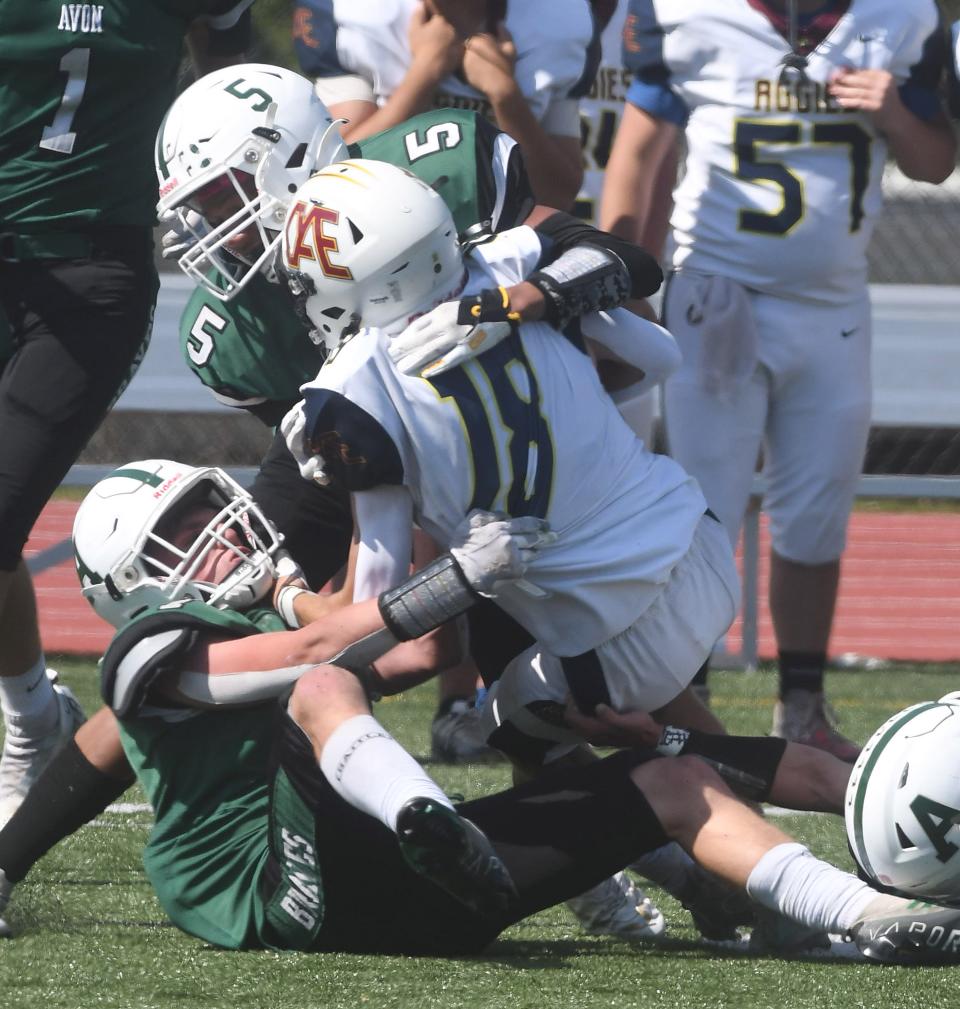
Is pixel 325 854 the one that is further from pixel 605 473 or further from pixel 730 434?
pixel 730 434

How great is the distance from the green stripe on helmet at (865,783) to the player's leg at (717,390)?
1696mm

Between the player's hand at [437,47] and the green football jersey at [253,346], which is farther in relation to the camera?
the player's hand at [437,47]

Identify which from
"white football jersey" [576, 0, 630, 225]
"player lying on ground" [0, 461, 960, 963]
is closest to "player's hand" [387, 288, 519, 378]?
"player lying on ground" [0, 461, 960, 963]

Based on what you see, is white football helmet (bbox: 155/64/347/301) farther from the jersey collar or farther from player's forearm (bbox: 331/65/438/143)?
the jersey collar

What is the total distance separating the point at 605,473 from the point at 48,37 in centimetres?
149

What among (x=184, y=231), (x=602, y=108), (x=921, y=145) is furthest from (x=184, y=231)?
(x=602, y=108)

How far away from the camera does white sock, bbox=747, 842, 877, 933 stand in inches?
102

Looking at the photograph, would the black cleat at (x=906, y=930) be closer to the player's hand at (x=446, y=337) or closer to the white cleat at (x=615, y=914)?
the white cleat at (x=615, y=914)

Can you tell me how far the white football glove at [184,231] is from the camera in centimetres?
335

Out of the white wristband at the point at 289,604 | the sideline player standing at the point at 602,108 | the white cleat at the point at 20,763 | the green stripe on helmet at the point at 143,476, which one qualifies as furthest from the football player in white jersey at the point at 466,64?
the white wristband at the point at 289,604

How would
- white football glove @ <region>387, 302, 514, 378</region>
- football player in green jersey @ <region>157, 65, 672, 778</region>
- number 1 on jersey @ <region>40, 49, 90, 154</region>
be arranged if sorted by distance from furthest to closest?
number 1 on jersey @ <region>40, 49, 90, 154</region>
football player in green jersey @ <region>157, 65, 672, 778</region>
white football glove @ <region>387, 302, 514, 378</region>

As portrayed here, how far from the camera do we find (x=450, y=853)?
8.13 ft

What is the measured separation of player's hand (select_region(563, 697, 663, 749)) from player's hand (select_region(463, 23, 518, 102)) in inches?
79.4

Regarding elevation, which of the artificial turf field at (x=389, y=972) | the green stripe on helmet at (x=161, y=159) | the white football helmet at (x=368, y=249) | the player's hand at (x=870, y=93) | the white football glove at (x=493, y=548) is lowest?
the artificial turf field at (x=389, y=972)
